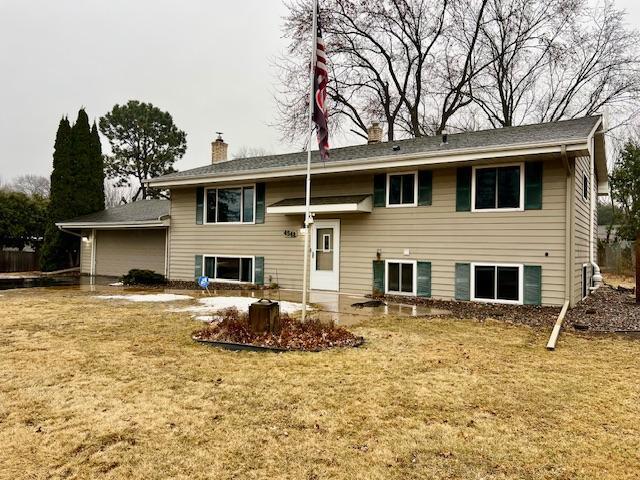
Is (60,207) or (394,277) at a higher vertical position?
(60,207)

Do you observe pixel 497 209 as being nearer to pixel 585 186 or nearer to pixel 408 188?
pixel 408 188

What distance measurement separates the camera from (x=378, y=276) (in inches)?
442

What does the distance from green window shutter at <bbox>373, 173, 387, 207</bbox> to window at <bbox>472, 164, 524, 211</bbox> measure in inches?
86.6

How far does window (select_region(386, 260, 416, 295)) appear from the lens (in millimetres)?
10773

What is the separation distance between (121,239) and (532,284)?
51.4 feet

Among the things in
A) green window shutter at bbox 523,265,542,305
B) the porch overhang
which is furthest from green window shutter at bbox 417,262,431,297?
green window shutter at bbox 523,265,542,305

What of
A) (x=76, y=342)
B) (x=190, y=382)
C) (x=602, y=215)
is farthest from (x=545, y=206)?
(x=602, y=215)

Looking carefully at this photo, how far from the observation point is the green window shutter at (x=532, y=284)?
9.16 m

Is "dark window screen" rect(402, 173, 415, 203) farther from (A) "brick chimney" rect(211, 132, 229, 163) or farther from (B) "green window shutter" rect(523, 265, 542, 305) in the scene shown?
(A) "brick chimney" rect(211, 132, 229, 163)

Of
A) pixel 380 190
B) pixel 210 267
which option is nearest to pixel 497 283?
pixel 380 190

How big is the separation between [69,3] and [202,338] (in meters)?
15.1

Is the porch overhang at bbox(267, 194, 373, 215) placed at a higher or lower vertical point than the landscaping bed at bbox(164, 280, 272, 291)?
higher

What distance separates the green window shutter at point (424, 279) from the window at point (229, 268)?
5233 millimetres

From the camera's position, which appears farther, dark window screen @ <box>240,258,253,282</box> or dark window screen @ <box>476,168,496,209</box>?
dark window screen @ <box>240,258,253,282</box>
